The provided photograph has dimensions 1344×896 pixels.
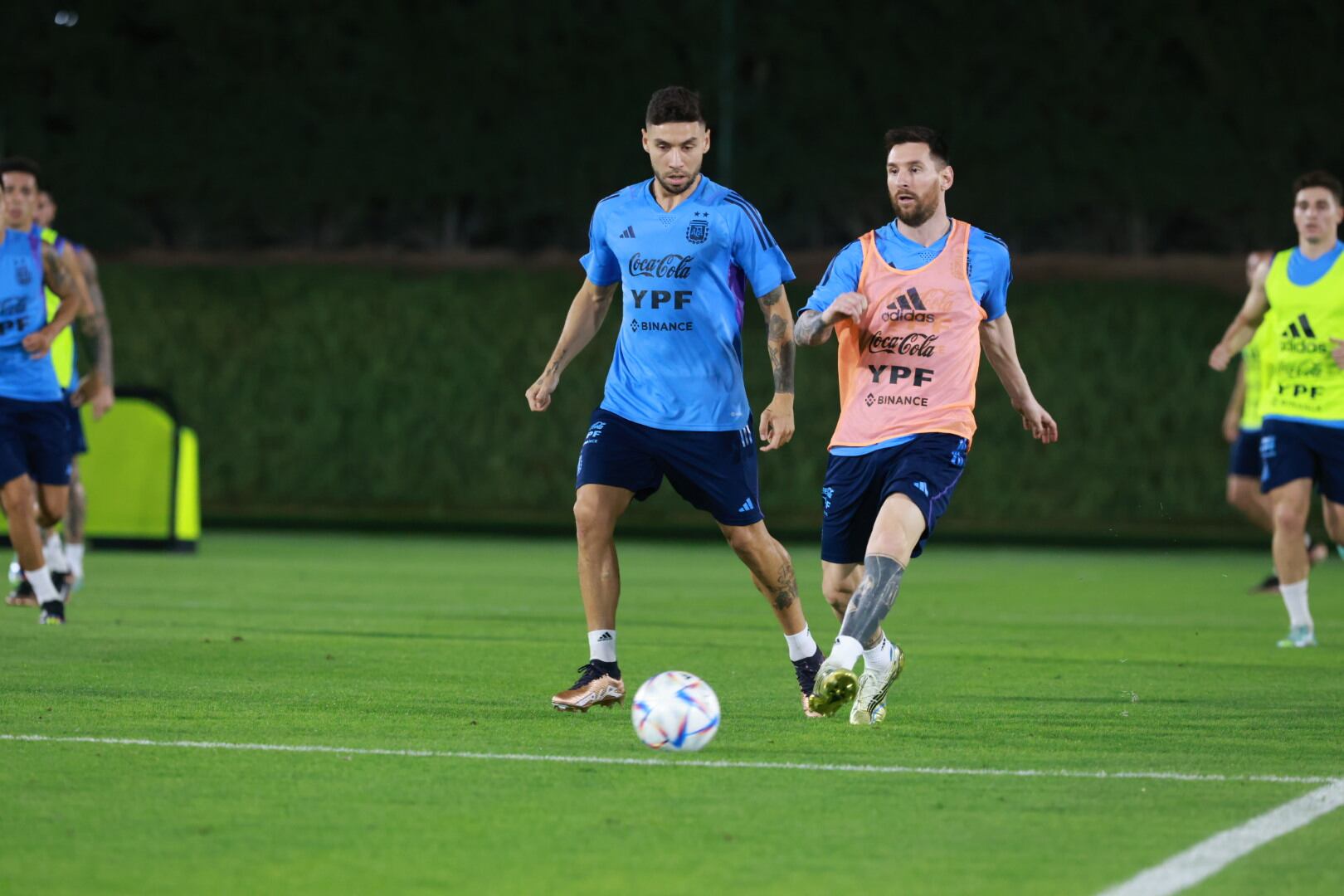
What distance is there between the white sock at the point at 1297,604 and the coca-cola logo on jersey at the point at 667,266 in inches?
198

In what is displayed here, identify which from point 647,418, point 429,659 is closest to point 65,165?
point 429,659

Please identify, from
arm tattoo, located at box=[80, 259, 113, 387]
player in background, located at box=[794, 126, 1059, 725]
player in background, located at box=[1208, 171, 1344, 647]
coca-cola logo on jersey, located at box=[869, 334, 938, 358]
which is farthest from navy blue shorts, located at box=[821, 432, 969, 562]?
arm tattoo, located at box=[80, 259, 113, 387]

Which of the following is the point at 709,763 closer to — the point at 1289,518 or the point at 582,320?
the point at 582,320

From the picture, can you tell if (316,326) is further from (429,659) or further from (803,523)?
(429,659)

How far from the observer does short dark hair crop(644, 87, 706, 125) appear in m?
7.87

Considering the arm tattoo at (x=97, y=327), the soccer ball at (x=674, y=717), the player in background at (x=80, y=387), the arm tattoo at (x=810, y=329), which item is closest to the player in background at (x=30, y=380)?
the player in background at (x=80, y=387)

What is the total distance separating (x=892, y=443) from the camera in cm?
768

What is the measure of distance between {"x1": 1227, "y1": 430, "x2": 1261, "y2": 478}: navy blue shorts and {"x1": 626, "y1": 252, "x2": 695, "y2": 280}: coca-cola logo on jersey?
885cm

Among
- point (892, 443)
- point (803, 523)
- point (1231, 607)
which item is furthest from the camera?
point (803, 523)

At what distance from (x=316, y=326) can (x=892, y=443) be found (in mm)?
17422

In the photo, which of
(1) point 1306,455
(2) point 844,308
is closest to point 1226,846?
(2) point 844,308

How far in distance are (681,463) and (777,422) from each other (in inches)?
16.7

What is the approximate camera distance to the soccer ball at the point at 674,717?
262 inches

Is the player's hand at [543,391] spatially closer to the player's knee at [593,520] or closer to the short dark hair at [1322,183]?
the player's knee at [593,520]
